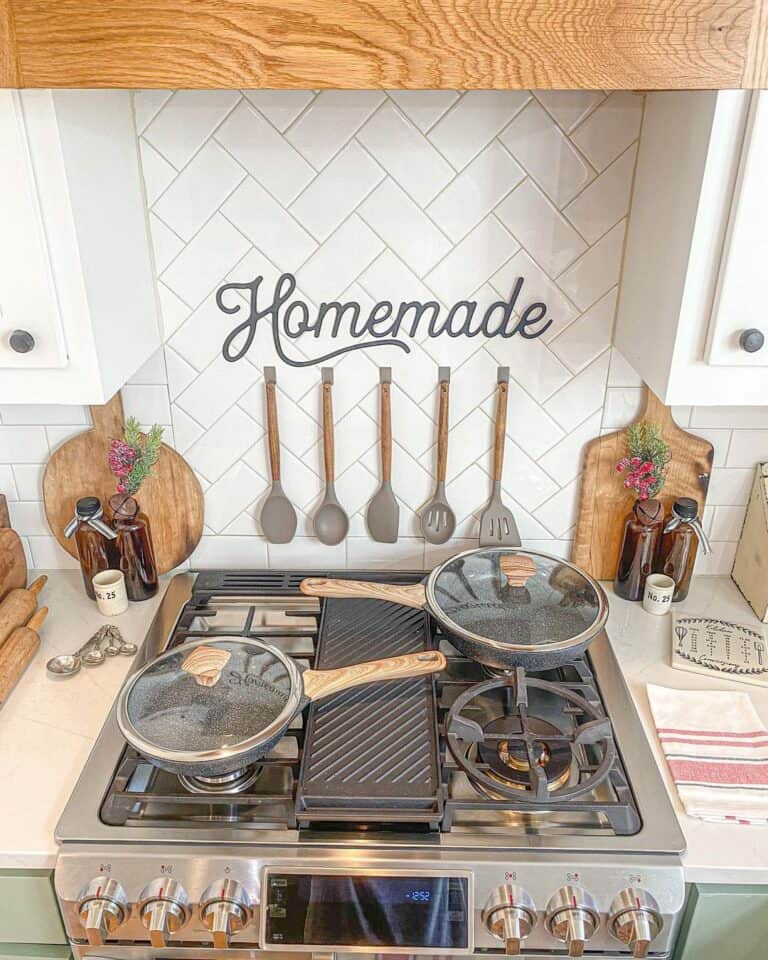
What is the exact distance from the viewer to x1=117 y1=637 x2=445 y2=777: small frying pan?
1208 mm

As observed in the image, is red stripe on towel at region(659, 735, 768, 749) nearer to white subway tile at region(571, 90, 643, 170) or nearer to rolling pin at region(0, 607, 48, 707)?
white subway tile at region(571, 90, 643, 170)

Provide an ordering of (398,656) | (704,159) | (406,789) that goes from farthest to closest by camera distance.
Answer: (398,656)
(406,789)
(704,159)

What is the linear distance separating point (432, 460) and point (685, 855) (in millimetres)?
811

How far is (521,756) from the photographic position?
4.28 ft

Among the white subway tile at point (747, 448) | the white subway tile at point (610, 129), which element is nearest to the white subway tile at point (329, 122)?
the white subway tile at point (610, 129)

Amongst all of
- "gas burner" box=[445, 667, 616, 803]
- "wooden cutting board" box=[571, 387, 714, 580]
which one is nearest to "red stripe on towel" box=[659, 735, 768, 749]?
"gas burner" box=[445, 667, 616, 803]

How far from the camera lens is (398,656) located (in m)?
1.46

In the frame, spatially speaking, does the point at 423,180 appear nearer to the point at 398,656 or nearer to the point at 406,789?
the point at 398,656

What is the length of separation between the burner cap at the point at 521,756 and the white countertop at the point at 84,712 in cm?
17

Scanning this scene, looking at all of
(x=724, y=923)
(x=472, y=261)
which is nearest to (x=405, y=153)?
(x=472, y=261)

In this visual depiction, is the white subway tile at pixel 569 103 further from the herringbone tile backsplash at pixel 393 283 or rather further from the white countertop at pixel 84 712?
the white countertop at pixel 84 712

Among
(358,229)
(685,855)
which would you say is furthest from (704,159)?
(685,855)

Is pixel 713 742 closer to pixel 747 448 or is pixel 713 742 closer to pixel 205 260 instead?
pixel 747 448

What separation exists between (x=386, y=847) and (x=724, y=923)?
504mm
